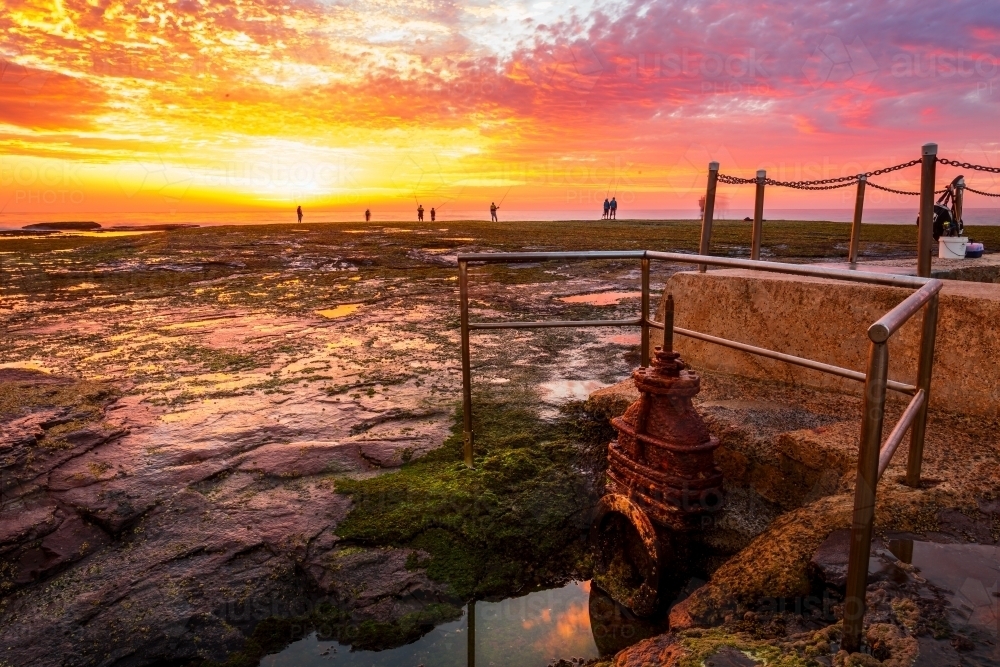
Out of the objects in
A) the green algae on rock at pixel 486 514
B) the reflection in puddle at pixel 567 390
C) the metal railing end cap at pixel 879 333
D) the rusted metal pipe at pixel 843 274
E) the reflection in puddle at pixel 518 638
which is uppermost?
the rusted metal pipe at pixel 843 274

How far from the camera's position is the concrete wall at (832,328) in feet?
11.4

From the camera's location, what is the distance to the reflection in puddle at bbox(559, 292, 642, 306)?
11.1 metres

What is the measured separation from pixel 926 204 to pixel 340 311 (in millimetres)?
7687

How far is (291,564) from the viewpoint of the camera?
9.89 ft

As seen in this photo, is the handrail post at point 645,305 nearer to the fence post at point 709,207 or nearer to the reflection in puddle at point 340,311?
the fence post at point 709,207

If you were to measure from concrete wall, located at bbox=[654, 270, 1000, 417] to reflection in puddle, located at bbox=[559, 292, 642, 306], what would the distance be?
5724 mm

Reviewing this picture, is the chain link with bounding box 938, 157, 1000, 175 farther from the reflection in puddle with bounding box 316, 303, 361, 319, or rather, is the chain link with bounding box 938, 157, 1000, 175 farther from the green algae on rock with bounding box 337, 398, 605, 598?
the reflection in puddle with bounding box 316, 303, 361, 319

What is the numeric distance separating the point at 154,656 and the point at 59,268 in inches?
752

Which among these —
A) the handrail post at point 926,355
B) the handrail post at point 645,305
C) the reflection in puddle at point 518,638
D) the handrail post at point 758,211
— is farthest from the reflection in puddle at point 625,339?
the handrail post at point 926,355

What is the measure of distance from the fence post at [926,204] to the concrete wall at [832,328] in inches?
29.4

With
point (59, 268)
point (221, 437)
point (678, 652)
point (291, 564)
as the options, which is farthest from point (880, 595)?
point (59, 268)

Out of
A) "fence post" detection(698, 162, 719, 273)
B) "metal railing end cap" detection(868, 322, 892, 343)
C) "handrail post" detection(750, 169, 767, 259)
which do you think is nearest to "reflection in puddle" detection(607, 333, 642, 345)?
"fence post" detection(698, 162, 719, 273)

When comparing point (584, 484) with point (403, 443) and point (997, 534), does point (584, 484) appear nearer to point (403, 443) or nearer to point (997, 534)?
Answer: point (403, 443)

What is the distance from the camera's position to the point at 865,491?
1769 mm
